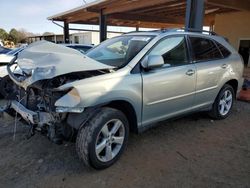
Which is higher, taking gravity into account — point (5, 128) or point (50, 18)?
point (50, 18)

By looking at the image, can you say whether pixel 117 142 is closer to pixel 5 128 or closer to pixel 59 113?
pixel 59 113

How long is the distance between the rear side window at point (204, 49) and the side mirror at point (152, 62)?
1.10 m

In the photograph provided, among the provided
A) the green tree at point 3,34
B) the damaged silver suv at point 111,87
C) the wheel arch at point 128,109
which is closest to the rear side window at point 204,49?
the damaged silver suv at point 111,87

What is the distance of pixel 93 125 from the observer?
289 cm

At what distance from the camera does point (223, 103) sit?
503cm

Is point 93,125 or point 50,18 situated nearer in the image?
point 93,125

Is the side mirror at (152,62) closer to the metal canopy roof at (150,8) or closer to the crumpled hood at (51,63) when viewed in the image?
the crumpled hood at (51,63)

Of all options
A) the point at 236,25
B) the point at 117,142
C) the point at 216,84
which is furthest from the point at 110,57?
the point at 236,25

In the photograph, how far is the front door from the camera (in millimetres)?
3471

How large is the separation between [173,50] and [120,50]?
2.75ft

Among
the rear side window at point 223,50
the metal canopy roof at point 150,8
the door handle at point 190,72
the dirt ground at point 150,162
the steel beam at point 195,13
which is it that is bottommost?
the dirt ground at point 150,162

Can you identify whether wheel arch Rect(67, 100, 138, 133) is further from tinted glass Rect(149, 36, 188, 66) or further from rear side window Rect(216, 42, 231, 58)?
rear side window Rect(216, 42, 231, 58)

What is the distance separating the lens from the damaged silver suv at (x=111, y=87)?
2.90 meters

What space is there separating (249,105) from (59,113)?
4.99 m
